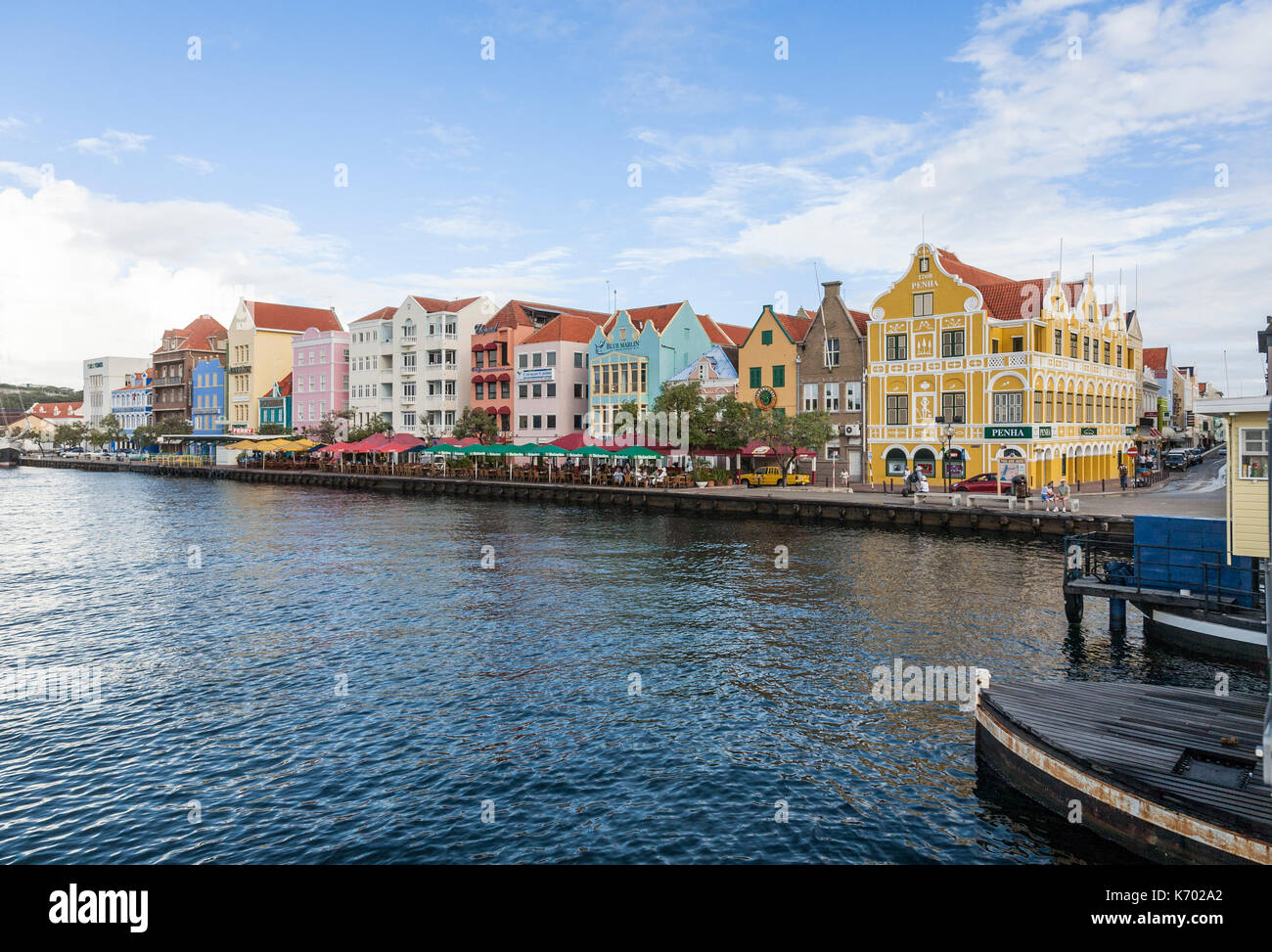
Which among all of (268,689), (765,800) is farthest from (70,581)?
(765,800)

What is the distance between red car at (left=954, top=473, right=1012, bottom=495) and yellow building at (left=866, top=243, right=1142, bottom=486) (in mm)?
2427

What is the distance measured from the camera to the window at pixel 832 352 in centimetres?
7131

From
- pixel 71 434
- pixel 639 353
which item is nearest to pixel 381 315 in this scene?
pixel 639 353

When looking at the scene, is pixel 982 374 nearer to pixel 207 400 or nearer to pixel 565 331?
pixel 565 331

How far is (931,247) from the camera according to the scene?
209ft

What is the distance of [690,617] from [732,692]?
771cm

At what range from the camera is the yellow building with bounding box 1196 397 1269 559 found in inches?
829

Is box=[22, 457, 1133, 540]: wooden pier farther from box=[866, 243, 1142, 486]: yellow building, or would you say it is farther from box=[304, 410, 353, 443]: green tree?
box=[304, 410, 353, 443]: green tree

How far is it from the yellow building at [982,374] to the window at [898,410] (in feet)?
0.28

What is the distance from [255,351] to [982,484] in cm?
11313

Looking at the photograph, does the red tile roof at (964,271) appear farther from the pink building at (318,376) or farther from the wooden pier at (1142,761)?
the pink building at (318,376)

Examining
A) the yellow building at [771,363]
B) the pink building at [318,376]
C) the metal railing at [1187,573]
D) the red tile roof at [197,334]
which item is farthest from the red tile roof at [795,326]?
the red tile roof at [197,334]

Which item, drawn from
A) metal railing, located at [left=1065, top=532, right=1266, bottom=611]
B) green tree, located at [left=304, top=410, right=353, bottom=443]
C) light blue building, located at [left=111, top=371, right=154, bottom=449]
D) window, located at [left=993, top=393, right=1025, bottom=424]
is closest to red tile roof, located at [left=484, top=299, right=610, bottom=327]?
green tree, located at [left=304, top=410, right=353, bottom=443]
